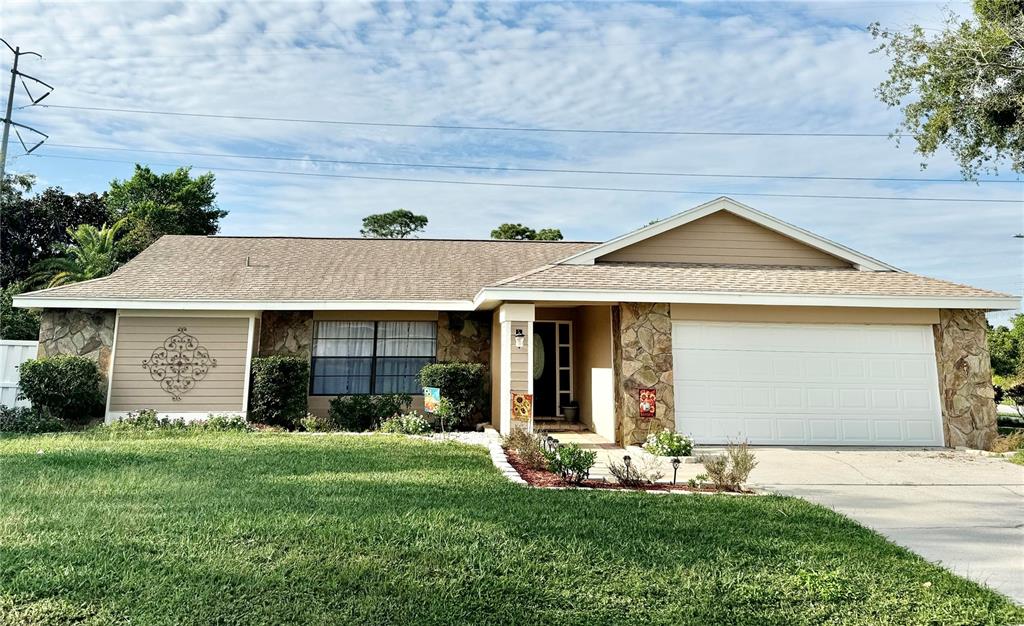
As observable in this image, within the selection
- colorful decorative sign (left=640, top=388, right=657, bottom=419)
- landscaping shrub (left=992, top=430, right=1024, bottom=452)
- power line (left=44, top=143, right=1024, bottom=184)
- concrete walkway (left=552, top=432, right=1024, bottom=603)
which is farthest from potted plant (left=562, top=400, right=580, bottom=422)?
power line (left=44, top=143, right=1024, bottom=184)

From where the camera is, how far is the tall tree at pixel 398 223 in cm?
4906

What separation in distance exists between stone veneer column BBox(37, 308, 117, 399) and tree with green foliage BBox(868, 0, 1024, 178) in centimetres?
2216

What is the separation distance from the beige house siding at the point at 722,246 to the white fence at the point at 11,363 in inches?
471

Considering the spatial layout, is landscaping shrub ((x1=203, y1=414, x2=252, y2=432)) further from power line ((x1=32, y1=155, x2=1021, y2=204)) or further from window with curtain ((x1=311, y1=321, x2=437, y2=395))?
power line ((x1=32, y1=155, x2=1021, y2=204))

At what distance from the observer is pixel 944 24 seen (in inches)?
625

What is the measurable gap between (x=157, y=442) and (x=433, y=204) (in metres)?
15.6

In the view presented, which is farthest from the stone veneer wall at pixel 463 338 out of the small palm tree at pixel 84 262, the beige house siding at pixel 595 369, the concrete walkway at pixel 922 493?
the small palm tree at pixel 84 262

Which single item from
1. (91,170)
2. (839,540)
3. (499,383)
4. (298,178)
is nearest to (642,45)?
(499,383)

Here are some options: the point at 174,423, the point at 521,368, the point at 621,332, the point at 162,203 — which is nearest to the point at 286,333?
the point at 174,423

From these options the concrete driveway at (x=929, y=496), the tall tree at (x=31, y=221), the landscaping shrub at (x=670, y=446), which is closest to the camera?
the concrete driveway at (x=929, y=496)

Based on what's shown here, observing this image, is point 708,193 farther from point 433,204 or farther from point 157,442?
point 157,442

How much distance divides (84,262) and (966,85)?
3373 cm

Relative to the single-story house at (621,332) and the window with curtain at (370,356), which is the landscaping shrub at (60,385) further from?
the window with curtain at (370,356)

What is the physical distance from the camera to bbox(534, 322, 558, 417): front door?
1259 cm
